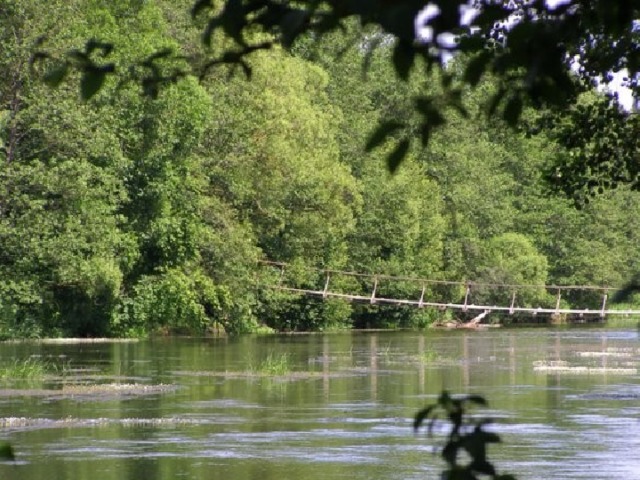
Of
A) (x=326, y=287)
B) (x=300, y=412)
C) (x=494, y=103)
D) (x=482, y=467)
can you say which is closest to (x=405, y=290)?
(x=326, y=287)

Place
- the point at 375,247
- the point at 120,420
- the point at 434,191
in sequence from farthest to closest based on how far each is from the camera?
the point at 434,191 → the point at 375,247 → the point at 120,420

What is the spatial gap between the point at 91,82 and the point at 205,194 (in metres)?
48.0

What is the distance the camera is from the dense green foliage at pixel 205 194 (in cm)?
4144

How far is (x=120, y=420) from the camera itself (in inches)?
792

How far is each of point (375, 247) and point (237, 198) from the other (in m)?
10.5

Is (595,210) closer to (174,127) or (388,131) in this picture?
(174,127)

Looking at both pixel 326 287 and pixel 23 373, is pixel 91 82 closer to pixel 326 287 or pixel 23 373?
pixel 23 373

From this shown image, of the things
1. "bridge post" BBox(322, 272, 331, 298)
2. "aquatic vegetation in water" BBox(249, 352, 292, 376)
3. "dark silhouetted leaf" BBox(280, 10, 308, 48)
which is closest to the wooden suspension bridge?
"bridge post" BBox(322, 272, 331, 298)

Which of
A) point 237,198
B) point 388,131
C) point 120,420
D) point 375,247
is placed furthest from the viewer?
point 375,247

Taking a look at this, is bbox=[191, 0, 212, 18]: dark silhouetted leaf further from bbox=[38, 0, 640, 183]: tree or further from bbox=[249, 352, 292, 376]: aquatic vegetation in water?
bbox=[249, 352, 292, 376]: aquatic vegetation in water

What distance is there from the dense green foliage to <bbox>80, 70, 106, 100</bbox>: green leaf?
83.1 ft

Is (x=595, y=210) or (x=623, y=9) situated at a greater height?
(x=595, y=210)

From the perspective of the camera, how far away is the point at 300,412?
70.8 ft

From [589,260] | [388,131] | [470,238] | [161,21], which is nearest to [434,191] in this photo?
[470,238]
